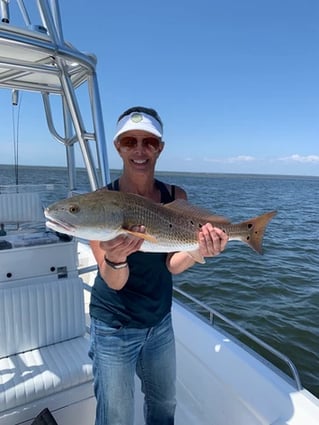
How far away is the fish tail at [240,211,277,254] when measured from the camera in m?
2.25

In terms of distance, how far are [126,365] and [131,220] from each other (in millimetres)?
818

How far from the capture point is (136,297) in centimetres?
200

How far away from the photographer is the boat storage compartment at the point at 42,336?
260cm

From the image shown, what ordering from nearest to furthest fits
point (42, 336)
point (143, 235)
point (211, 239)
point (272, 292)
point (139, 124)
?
point (143, 235), point (139, 124), point (211, 239), point (42, 336), point (272, 292)

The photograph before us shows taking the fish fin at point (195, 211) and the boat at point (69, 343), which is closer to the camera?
the fish fin at point (195, 211)

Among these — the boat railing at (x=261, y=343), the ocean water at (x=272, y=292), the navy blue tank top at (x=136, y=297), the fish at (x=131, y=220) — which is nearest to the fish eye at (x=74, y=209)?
the fish at (x=131, y=220)

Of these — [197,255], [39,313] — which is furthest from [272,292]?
[197,255]

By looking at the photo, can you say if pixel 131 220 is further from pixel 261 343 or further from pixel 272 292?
pixel 272 292

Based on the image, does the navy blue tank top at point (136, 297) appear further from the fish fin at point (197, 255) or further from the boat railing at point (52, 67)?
the boat railing at point (52, 67)

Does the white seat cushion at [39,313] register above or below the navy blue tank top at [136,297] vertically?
below

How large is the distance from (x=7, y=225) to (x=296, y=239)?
10.3 meters

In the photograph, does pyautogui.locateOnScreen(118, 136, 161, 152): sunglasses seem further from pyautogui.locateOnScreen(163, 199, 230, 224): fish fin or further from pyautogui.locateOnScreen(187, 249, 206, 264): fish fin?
pyautogui.locateOnScreen(187, 249, 206, 264): fish fin

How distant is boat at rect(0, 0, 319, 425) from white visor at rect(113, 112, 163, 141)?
1277mm

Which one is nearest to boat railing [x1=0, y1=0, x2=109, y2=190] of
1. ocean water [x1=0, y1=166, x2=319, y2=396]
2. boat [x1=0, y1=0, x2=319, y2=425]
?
boat [x1=0, y1=0, x2=319, y2=425]
